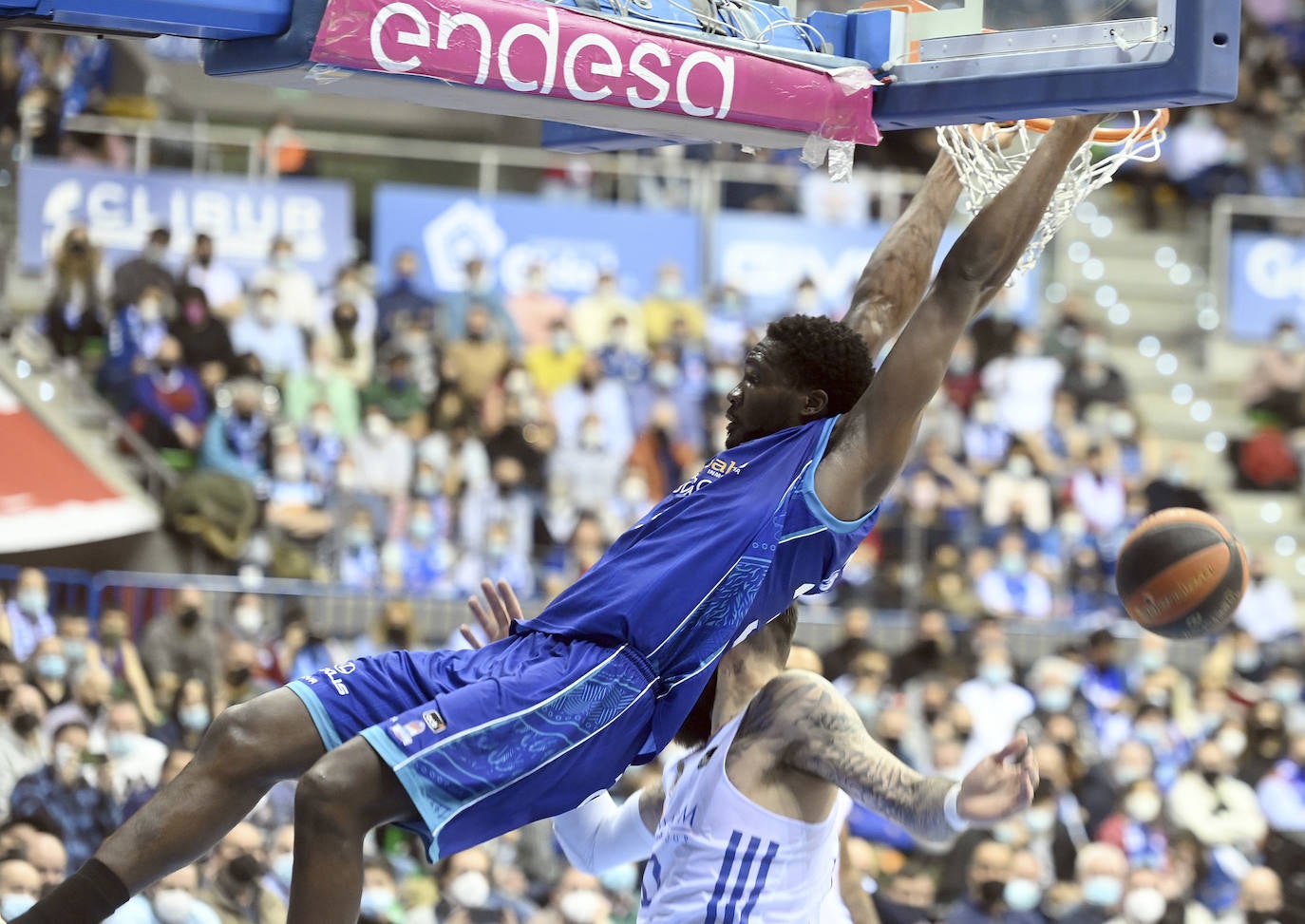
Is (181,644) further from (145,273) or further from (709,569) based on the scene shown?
(709,569)

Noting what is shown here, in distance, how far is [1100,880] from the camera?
33.7 feet

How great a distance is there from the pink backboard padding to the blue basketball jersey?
89 centimetres

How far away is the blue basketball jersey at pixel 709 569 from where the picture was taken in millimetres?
4598

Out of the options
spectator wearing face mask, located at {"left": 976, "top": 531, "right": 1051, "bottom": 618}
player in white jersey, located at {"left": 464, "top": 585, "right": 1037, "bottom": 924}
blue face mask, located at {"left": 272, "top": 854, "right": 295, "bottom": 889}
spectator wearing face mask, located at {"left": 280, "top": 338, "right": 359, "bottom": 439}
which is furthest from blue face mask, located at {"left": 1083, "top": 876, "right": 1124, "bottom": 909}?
spectator wearing face mask, located at {"left": 280, "top": 338, "right": 359, "bottom": 439}

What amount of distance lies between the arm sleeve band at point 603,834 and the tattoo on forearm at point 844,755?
794 mm

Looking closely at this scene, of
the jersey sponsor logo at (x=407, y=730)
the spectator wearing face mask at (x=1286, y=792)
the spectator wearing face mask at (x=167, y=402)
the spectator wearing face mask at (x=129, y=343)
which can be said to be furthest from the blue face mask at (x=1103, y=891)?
the spectator wearing face mask at (x=129, y=343)

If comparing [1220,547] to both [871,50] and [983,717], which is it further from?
[983,717]

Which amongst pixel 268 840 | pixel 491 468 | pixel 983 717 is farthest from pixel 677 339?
pixel 268 840

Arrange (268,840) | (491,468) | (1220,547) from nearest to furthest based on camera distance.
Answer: (1220,547)
(268,840)
(491,468)

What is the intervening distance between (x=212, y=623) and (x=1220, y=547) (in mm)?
6837

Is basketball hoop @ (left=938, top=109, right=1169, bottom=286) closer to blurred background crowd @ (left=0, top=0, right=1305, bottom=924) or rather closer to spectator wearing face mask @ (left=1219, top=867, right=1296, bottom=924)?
blurred background crowd @ (left=0, top=0, right=1305, bottom=924)

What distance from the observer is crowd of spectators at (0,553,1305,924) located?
8906 millimetres

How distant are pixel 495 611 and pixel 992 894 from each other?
16.0 feet

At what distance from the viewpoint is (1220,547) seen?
18.5 ft
